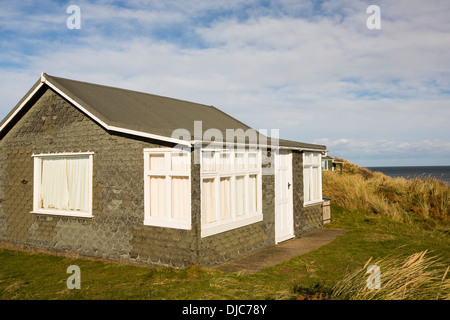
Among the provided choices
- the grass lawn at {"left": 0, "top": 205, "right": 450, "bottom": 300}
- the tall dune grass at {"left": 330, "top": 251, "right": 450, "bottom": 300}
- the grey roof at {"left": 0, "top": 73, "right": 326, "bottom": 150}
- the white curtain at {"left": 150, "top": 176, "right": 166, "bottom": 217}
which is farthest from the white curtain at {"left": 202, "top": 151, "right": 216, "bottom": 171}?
the tall dune grass at {"left": 330, "top": 251, "right": 450, "bottom": 300}

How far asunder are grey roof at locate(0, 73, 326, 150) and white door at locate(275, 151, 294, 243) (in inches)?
21.5

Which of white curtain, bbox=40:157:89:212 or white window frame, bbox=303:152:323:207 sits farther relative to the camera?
white window frame, bbox=303:152:323:207

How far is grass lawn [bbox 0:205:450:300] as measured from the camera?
6215mm

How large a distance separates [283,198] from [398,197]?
6526 millimetres

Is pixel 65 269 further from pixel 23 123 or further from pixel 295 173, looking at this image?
pixel 295 173

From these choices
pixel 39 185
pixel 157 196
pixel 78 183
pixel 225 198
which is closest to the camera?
pixel 157 196

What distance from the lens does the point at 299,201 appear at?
12.6m

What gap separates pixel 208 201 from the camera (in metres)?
8.42

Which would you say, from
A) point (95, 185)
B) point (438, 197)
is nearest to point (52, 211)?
point (95, 185)

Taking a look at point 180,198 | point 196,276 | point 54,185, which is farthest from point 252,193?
point 54,185

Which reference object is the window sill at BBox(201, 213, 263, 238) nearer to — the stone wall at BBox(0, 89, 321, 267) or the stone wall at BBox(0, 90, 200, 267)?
the stone wall at BBox(0, 89, 321, 267)

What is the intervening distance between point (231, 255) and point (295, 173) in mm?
4503

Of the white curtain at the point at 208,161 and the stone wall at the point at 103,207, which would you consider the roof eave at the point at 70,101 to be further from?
the white curtain at the point at 208,161

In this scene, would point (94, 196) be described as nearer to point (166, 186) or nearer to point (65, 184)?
point (65, 184)
